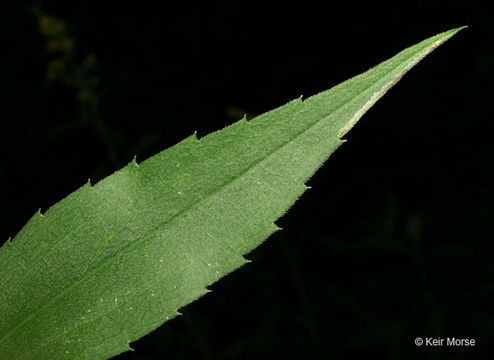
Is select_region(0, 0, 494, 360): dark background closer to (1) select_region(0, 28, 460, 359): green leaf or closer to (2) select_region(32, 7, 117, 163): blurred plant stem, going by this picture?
(2) select_region(32, 7, 117, 163): blurred plant stem

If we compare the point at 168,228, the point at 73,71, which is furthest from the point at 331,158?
the point at 168,228

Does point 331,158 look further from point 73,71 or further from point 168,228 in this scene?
point 168,228

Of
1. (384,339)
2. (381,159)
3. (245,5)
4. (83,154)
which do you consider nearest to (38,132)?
(83,154)

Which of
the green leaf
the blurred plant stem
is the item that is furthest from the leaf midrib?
the blurred plant stem

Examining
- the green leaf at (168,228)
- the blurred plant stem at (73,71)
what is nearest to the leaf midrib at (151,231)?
the green leaf at (168,228)

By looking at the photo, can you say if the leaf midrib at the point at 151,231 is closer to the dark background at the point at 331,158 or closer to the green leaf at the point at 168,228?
the green leaf at the point at 168,228

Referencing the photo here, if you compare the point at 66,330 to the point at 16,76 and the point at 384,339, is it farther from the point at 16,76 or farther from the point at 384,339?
the point at 16,76
